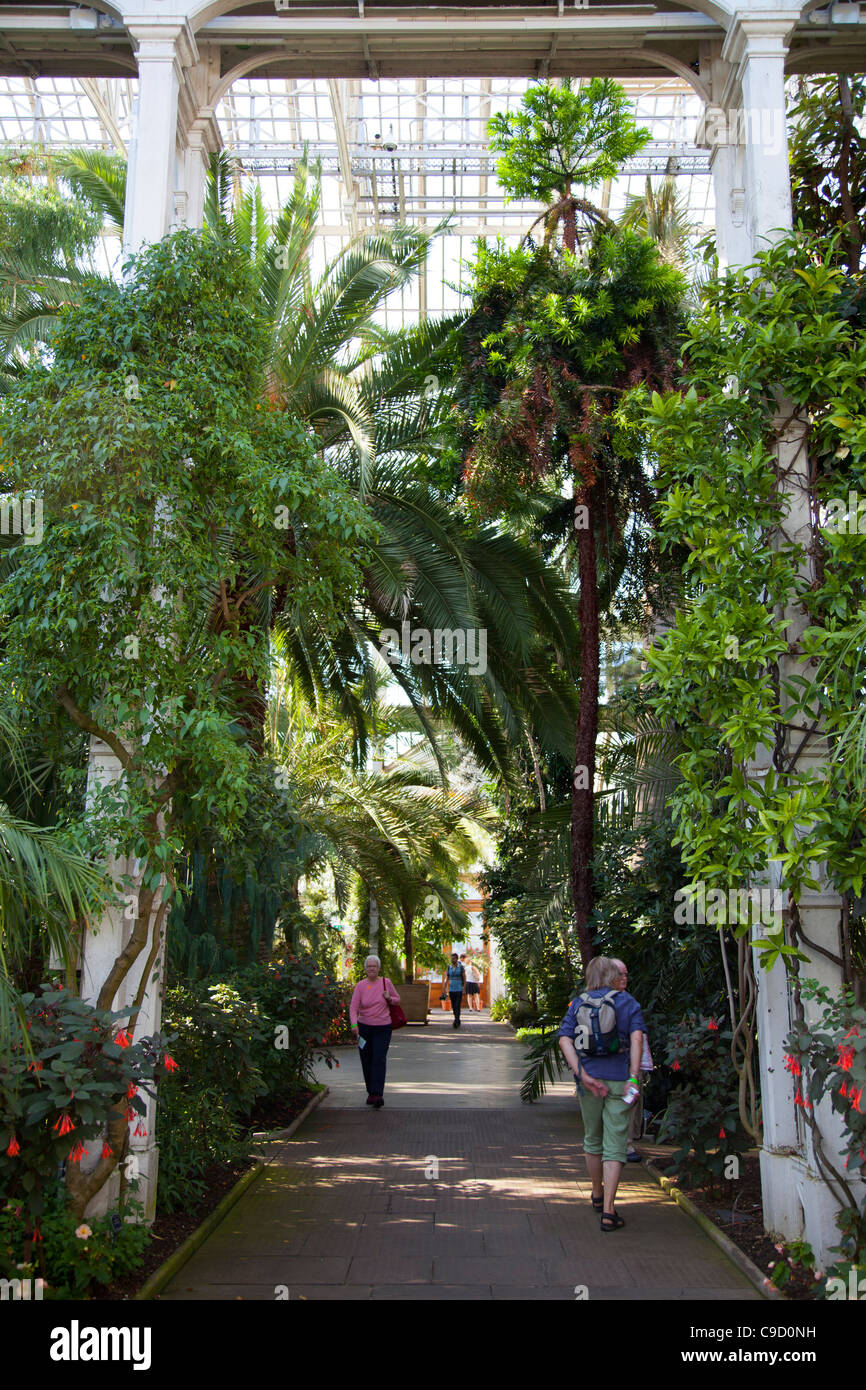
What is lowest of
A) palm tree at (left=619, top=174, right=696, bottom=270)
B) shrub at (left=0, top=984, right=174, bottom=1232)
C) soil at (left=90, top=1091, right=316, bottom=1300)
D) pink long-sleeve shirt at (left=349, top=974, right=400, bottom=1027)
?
soil at (left=90, top=1091, right=316, bottom=1300)

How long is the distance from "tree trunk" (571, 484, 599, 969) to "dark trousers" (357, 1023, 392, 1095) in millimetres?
2175

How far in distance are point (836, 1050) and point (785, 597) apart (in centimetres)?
235

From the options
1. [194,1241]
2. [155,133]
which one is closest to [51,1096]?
[194,1241]

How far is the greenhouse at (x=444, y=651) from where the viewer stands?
548 centimetres

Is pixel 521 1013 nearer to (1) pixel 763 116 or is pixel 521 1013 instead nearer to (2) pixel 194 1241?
(2) pixel 194 1241

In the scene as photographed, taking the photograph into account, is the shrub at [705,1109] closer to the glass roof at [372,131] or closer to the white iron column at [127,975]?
the white iron column at [127,975]

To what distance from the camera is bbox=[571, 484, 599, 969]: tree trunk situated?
9836 millimetres

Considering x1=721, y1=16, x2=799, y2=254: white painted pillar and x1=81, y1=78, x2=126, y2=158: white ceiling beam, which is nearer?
x1=721, y1=16, x2=799, y2=254: white painted pillar

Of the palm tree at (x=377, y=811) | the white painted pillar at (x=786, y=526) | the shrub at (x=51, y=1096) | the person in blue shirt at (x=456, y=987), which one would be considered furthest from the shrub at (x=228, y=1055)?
the person in blue shirt at (x=456, y=987)

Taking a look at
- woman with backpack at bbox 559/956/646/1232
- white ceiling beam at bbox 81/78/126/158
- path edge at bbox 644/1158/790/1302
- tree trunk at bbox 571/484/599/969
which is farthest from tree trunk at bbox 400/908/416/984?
woman with backpack at bbox 559/956/646/1232

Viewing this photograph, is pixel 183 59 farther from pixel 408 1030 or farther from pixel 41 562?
pixel 408 1030

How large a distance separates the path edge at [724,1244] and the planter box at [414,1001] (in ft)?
56.2

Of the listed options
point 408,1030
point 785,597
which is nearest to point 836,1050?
point 785,597

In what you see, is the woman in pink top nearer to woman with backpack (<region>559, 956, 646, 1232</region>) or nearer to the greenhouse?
the greenhouse
